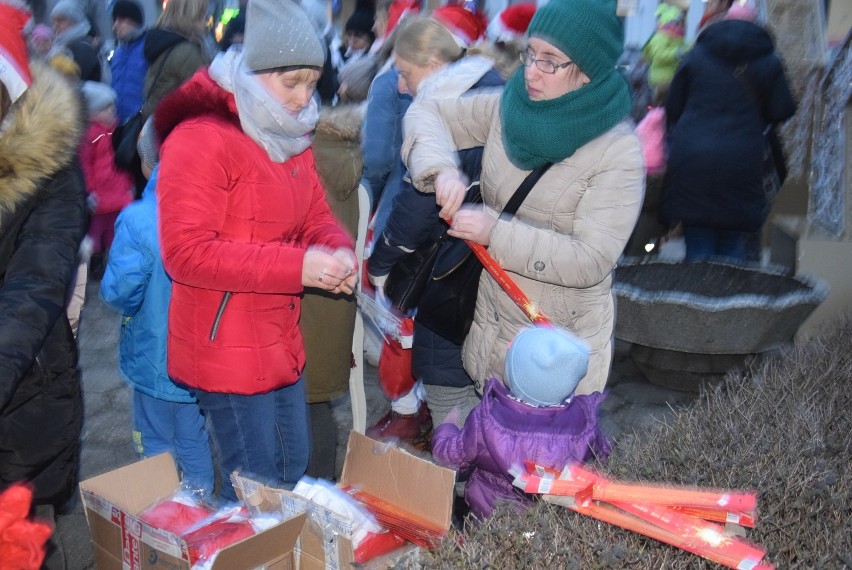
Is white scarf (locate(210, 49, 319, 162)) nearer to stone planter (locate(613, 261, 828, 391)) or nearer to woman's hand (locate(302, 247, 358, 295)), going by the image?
woman's hand (locate(302, 247, 358, 295))

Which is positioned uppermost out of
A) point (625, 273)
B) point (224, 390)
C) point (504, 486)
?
point (224, 390)

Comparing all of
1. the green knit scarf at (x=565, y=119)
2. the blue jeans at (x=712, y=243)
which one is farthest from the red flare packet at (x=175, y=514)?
the blue jeans at (x=712, y=243)

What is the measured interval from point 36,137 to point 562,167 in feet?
4.82

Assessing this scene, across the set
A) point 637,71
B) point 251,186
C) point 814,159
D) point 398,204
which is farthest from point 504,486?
point 637,71

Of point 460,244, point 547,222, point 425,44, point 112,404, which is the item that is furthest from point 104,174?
point 547,222

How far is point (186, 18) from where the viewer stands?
17.4 feet

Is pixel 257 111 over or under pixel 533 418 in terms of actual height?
over

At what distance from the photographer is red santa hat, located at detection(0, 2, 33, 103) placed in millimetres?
2125

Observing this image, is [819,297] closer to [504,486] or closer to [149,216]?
[504,486]

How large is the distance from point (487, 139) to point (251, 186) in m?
0.84

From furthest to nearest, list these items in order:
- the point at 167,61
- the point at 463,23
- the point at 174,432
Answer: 1. the point at 167,61
2. the point at 463,23
3. the point at 174,432

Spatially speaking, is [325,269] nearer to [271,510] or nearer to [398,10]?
[271,510]

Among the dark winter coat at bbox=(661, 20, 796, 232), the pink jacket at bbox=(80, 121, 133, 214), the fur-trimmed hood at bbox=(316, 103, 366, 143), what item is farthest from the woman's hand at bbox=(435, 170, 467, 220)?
the pink jacket at bbox=(80, 121, 133, 214)

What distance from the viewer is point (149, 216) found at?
3027 mm
